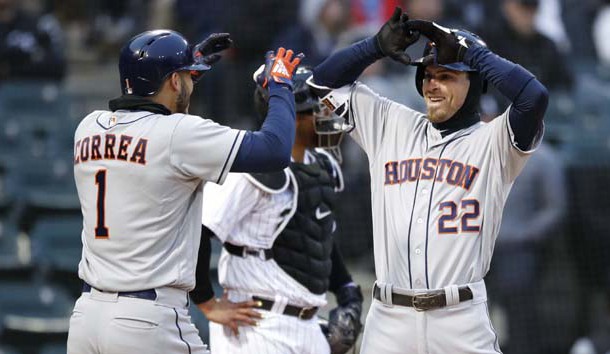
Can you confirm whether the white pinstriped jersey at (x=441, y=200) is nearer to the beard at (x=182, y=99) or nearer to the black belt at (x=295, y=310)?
the black belt at (x=295, y=310)

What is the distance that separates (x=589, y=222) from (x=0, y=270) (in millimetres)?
3861

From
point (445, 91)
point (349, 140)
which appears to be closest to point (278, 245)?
point (445, 91)

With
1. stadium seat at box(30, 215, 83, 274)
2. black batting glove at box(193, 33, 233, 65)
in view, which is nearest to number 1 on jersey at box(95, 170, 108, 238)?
black batting glove at box(193, 33, 233, 65)

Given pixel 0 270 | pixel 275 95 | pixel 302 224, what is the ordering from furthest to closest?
pixel 0 270 < pixel 302 224 < pixel 275 95

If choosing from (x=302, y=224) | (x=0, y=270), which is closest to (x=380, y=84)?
(x=0, y=270)

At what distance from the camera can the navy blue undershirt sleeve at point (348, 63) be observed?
348 centimetres

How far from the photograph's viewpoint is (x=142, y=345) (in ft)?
10.2

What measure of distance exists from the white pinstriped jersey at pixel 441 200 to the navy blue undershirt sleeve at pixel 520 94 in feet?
0.12

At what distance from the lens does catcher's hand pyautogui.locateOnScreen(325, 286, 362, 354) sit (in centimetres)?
402

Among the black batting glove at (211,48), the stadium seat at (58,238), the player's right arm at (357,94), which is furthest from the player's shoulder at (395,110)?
the stadium seat at (58,238)

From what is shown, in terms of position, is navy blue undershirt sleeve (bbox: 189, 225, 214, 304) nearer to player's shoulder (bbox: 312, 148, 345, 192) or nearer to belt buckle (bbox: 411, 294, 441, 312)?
player's shoulder (bbox: 312, 148, 345, 192)

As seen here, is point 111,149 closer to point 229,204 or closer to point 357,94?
point 229,204

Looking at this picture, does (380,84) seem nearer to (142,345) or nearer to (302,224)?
(302,224)

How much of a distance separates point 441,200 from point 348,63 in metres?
0.55
